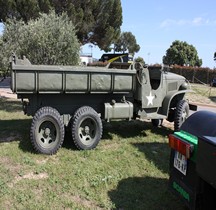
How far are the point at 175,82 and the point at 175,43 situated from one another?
237 ft

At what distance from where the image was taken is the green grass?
4.43 metres

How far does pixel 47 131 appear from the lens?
6309 millimetres

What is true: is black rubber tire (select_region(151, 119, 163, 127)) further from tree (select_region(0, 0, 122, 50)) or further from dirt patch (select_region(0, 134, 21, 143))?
tree (select_region(0, 0, 122, 50))

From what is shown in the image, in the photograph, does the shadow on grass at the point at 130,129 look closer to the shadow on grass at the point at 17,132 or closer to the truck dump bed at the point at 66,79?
the truck dump bed at the point at 66,79

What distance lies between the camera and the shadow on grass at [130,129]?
26.2 feet

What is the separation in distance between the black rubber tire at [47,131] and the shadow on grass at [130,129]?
5.22 feet

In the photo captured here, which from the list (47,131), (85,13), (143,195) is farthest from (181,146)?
(85,13)

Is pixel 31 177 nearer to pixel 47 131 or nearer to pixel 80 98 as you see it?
pixel 47 131

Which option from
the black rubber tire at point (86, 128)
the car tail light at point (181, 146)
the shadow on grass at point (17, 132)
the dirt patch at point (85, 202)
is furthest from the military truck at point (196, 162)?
the shadow on grass at point (17, 132)

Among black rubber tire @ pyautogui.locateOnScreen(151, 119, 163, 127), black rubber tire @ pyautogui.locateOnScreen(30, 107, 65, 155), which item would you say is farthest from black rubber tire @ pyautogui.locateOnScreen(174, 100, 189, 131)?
black rubber tire @ pyautogui.locateOnScreen(30, 107, 65, 155)

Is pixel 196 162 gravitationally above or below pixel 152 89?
below

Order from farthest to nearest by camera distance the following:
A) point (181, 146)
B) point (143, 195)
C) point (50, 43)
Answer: point (50, 43) → point (143, 195) → point (181, 146)

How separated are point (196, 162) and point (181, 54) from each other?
246 ft

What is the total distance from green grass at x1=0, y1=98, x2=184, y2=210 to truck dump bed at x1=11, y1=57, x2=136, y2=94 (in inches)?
48.6
